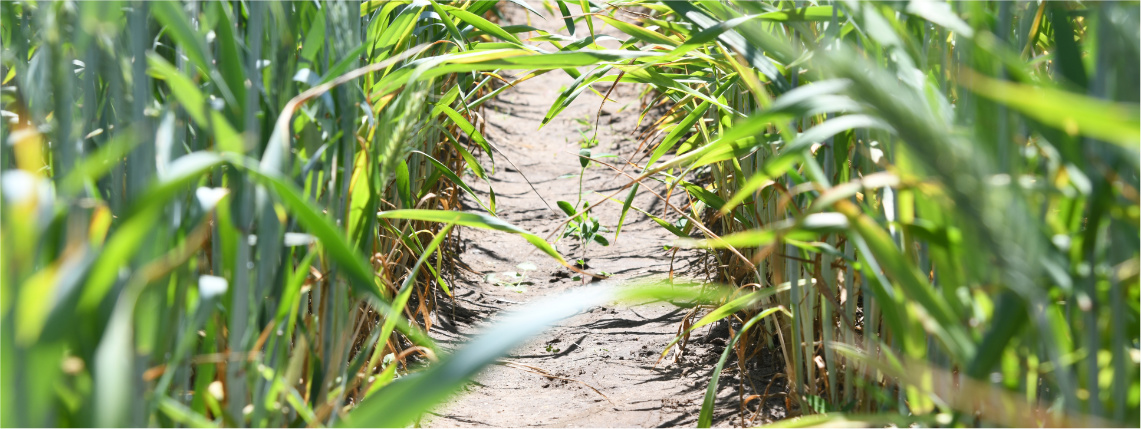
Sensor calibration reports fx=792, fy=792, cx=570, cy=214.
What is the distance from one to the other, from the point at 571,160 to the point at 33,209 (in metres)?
2.70

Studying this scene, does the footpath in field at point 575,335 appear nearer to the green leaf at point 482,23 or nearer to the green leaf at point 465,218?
the green leaf at point 465,218

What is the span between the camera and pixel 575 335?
5.74ft

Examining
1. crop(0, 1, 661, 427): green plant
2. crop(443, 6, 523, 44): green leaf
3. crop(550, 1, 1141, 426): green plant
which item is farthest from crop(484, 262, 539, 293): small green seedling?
crop(550, 1, 1141, 426): green plant

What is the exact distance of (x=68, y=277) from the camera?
430 millimetres

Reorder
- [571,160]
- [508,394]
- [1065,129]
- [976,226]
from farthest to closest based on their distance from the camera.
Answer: [571,160]
[508,394]
[1065,129]
[976,226]

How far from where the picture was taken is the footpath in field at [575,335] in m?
1.34

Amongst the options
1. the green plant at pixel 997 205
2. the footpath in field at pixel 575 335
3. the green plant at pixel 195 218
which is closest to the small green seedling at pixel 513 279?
the footpath in field at pixel 575 335

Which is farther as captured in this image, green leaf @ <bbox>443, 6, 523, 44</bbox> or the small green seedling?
the small green seedling

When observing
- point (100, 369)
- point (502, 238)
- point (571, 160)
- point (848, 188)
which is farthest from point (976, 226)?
point (571, 160)

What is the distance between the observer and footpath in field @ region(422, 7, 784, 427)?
1.34m

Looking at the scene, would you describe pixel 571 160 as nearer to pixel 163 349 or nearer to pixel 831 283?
pixel 831 283

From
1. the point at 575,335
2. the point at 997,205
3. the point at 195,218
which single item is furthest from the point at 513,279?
the point at 997,205

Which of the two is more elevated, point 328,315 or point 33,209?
point 33,209

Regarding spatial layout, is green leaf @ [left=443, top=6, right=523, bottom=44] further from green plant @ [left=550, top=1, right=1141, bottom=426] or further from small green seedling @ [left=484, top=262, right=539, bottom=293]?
small green seedling @ [left=484, top=262, right=539, bottom=293]
